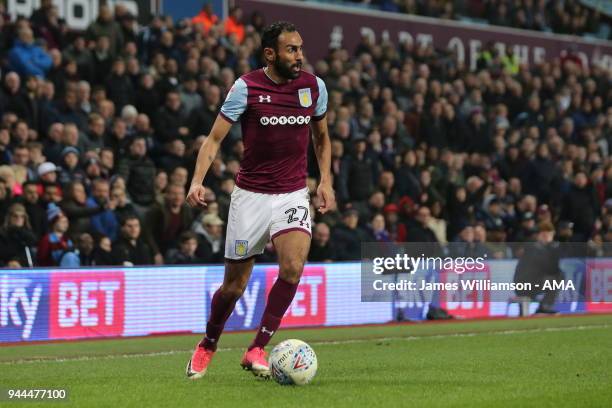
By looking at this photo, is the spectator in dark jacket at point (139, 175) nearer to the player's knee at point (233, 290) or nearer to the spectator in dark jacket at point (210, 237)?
the spectator in dark jacket at point (210, 237)

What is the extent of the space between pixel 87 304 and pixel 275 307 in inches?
253

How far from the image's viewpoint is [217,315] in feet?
30.1

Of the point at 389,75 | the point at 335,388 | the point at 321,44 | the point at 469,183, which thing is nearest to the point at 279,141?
the point at 335,388

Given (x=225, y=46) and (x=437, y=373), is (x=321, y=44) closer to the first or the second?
(x=225, y=46)

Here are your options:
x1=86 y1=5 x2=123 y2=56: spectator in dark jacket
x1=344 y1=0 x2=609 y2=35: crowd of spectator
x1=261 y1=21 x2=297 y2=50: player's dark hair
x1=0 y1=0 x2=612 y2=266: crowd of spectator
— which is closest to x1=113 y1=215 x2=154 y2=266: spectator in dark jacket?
x1=0 y1=0 x2=612 y2=266: crowd of spectator

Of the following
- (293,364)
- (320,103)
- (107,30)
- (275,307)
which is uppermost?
(320,103)

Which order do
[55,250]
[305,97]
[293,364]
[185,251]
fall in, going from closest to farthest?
1. [293,364]
2. [305,97]
3. [55,250]
4. [185,251]

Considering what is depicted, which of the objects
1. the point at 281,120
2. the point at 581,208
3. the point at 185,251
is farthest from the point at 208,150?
the point at 581,208

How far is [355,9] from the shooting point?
26922 mm

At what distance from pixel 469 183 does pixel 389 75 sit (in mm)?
→ 3386

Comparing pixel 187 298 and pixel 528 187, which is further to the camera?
pixel 528 187

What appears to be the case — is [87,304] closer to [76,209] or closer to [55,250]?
[55,250]

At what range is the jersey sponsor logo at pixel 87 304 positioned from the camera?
14.6 m

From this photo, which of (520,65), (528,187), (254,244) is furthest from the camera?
(520,65)
